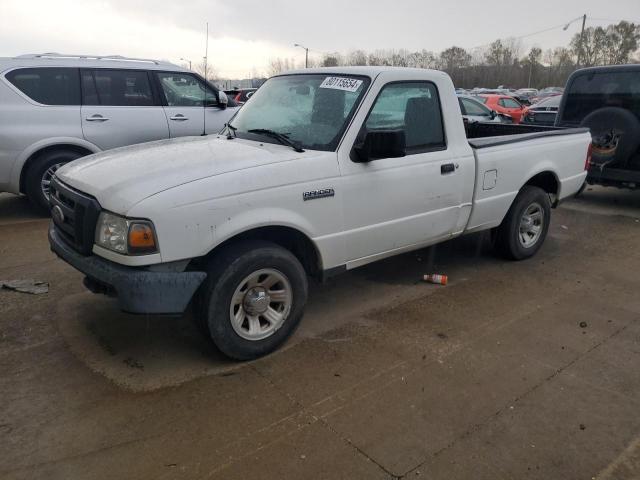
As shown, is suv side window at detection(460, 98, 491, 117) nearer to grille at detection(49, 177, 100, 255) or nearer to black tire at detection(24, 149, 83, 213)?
black tire at detection(24, 149, 83, 213)

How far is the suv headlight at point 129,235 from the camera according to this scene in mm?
2963

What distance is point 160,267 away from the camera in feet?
10.1

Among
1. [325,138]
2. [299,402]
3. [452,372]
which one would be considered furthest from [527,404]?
[325,138]

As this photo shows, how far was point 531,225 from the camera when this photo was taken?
18.8 feet

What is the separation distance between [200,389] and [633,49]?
324ft

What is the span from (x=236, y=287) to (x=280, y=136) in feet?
4.05

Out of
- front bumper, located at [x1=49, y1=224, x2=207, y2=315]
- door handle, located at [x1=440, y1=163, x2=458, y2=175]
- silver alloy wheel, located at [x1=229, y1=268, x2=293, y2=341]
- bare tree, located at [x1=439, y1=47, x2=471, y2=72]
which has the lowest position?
silver alloy wheel, located at [x1=229, y1=268, x2=293, y2=341]

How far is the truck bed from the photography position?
4.91m

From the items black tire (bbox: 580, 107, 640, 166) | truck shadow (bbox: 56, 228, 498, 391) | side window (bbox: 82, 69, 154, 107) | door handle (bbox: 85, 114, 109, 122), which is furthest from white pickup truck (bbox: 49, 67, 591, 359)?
side window (bbox: 82, 69, 154, 107)

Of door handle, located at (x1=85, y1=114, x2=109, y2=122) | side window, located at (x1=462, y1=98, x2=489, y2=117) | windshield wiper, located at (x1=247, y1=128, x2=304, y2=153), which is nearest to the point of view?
windshield wiper, located at (x1=247, y1=128, x2=304, y2=153)

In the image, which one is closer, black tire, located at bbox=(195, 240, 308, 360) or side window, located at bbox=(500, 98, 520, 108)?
black tire, located at bbox=(195, 240, 308, 360)

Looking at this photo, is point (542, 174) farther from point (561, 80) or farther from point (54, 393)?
point (561, 80)

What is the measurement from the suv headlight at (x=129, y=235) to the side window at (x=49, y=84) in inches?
185

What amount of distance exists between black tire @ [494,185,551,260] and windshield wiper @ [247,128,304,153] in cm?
271
